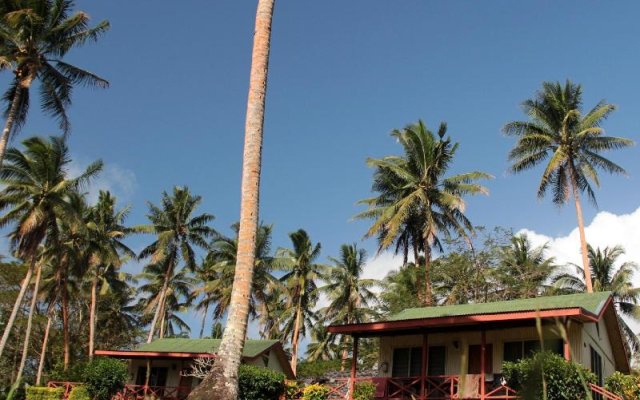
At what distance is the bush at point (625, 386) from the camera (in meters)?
14.9

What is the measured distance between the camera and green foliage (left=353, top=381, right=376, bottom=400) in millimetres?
18031

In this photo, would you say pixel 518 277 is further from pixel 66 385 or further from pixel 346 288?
pixel 66 385

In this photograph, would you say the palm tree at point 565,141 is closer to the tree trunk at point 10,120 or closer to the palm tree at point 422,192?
the palm tree at point 422,192

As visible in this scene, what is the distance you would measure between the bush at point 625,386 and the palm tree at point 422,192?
16910mm

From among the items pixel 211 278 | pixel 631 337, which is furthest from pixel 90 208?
pixel 631 337

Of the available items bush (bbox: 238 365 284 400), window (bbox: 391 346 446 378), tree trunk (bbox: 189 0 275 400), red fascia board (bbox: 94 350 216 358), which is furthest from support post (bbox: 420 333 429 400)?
red fascia board (bbox: 94 350 216 358)

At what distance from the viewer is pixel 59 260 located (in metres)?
34.2

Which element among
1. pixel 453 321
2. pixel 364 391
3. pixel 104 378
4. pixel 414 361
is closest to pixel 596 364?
pixel 453 321

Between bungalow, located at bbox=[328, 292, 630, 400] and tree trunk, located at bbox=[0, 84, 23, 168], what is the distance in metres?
13.4

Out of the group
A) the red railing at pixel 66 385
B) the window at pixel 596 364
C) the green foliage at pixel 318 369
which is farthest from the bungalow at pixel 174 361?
the window at pixel 596 364

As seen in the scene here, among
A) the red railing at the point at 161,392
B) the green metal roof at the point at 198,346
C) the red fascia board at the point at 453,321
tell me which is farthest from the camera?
the green metal roof at the point at 198,346

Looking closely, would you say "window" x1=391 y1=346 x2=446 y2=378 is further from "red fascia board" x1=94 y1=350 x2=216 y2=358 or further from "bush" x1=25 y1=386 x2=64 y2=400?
"bush" x1=25 y1=386 x2=64 y2=400

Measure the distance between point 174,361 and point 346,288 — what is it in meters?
17.4

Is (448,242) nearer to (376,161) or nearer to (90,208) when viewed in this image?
(376,161)
